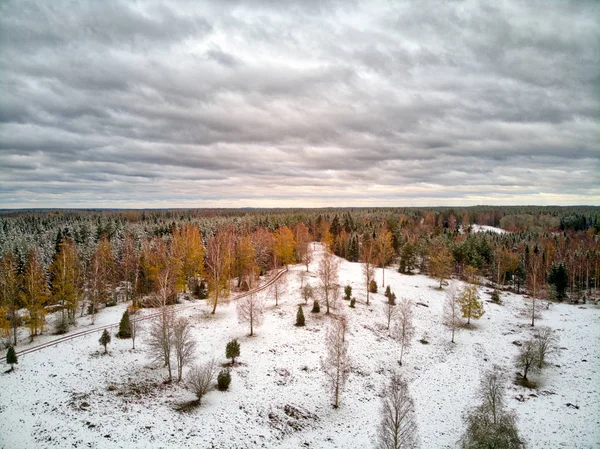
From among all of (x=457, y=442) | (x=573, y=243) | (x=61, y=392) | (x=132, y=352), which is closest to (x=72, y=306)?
(x=132, y=352)

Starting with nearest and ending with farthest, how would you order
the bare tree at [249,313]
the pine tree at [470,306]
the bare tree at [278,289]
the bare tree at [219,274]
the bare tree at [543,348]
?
the bare tree at [543,348], the bare tree at [249,313], the bare tree at [219,274], the pine tree at [470,306], the bare tree at [278,289]

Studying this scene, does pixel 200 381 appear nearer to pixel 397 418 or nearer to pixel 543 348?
pixel 397 418

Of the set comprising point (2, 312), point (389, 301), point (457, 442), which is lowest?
point (457, 442)

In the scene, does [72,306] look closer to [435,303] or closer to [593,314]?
[435,303]

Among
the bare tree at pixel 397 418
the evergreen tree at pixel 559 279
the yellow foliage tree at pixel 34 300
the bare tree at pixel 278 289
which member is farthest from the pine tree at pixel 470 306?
the yellow foliage tree at pixel 34 300

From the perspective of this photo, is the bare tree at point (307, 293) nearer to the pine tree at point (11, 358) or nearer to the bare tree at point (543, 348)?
the bare tree at point (543, 348)

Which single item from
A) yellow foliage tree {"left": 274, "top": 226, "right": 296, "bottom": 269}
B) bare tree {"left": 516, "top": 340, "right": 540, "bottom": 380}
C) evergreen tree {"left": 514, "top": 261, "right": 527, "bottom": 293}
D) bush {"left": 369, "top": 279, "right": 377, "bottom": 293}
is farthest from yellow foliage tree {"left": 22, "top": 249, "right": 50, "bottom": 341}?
evergreen tree {"left": 514, "top": 261, "right": 527, "bottom": 293}

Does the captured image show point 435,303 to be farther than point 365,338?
Yes

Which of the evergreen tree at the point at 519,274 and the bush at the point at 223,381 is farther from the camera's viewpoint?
the evergreen tree at the point at 519,274
